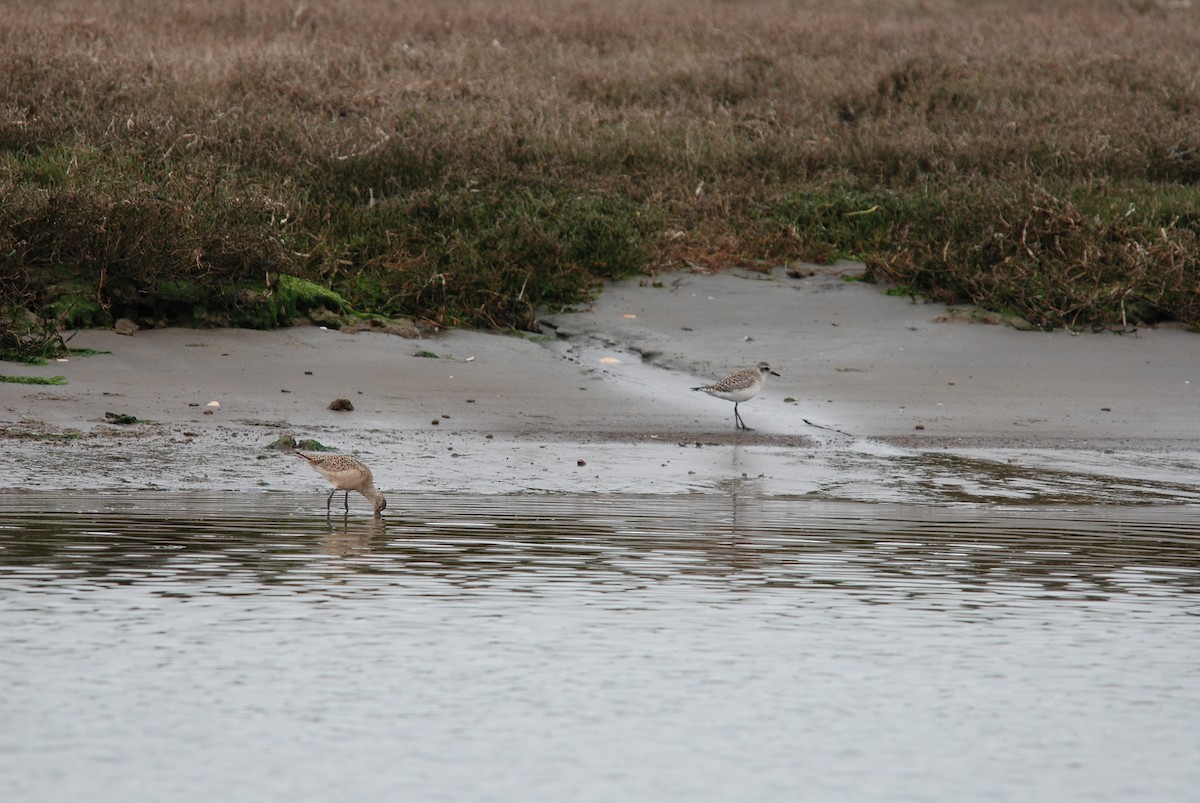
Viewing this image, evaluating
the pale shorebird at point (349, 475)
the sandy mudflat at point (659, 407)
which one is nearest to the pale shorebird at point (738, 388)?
the sandy mudflat at point (659, 407)

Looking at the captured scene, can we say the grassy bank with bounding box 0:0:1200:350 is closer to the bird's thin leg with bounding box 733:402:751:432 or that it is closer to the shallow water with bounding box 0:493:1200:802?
the bird's thin leg with bounding box 733:402:751:432

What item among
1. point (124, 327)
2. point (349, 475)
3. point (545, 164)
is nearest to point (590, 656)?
point (349, 475)

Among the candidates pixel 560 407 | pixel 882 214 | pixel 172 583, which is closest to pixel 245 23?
pixel 882 214

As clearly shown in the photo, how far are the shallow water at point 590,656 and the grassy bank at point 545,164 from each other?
4984 mm

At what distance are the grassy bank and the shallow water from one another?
16.4 ft

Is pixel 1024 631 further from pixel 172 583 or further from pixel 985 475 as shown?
pixel 985 475

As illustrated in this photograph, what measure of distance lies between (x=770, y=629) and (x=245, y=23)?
21.4 m

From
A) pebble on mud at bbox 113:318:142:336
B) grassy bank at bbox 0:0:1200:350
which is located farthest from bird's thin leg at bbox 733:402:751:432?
pebble on mud at bbox 113:318:142:336

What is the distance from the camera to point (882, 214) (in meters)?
18.0

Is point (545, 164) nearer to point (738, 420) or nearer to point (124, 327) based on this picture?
point (124, 327)

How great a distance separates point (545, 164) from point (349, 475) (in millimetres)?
9730

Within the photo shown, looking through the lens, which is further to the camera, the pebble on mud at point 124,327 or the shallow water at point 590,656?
the pebble on mud at point 124,327

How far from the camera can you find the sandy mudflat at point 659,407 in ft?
34.4

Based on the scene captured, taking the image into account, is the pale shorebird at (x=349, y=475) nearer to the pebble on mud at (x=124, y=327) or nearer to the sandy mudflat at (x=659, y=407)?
the sandy mudflat at (x=659, y=407)
